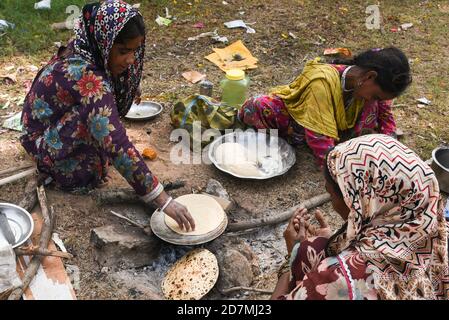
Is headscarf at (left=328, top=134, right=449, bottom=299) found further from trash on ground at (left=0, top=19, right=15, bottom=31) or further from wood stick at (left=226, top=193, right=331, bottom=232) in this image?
trash on ground at (left=0, top=19, right=15, bottom=31)

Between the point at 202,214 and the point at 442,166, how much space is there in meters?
1.85

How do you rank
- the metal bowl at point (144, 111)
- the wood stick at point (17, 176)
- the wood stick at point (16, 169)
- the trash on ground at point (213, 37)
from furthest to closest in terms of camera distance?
the trash on ground at point (213, 37)
the metal bowl at point (144, 111)
the wood stick at point (16, 169)
the wood stick at point (17, 176)

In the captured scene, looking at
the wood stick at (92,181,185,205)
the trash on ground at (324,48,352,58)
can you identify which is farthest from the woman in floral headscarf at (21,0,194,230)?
the trash on ground at (324,48,352,58)

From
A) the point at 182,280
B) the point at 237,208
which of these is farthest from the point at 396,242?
the point at 237,208

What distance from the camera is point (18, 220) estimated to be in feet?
8.98

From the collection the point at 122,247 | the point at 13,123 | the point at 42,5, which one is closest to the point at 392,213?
the point at 122,247

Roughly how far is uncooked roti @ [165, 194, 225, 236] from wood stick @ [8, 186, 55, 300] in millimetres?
683

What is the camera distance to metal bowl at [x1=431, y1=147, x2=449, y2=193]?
3.38 metres

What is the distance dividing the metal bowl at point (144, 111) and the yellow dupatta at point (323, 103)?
1317 mm

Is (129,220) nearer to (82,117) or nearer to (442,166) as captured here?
(82,117)

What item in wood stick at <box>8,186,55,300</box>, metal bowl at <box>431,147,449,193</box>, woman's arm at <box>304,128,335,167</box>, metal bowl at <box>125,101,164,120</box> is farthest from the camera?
metal bowl at <box>125,101,164,120</box>

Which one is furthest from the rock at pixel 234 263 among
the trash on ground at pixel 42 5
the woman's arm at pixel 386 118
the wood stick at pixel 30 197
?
the trash on ground at pixel 42 5

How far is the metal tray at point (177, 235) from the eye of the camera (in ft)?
8.50

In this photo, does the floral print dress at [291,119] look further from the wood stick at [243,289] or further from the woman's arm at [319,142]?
Result: the wood stick at [243,289]
